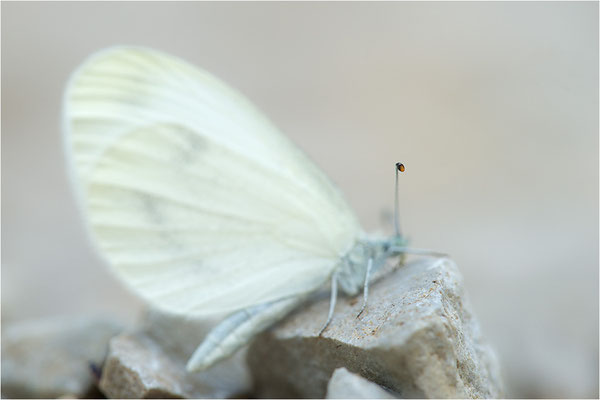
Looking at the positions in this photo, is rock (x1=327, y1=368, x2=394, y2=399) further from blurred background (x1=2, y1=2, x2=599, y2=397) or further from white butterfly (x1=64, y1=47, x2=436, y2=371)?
blurred background (x1=2, y1=2, x2=599, y2=397)

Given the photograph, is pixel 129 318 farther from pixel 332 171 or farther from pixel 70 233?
pixel 332 171

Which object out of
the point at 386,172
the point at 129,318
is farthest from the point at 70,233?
the point at 386,172

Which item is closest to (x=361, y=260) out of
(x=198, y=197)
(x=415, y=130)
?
(x=198, y=197)

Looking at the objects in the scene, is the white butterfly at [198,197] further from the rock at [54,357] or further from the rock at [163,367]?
the rock at [54,357]

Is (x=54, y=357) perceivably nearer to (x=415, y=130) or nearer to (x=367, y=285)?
(x=367, y=285)

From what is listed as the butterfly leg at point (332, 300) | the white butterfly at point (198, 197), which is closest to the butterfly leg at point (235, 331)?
the white butterfly at point (198, 197)
